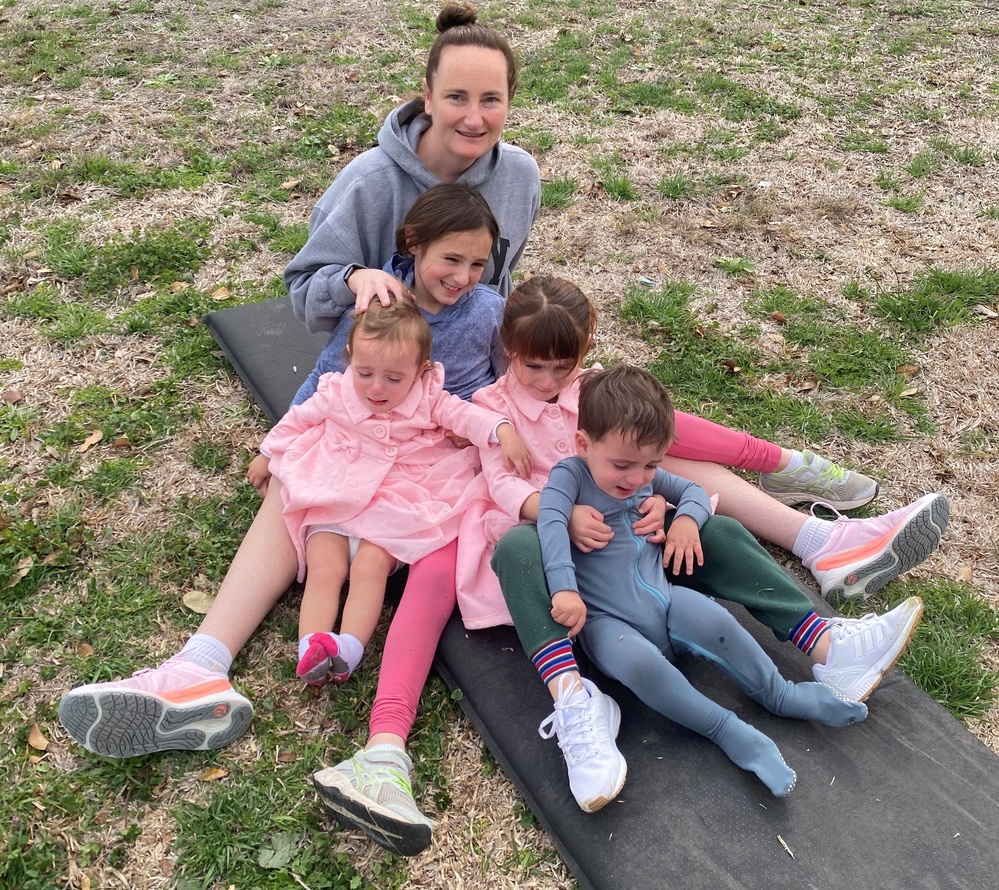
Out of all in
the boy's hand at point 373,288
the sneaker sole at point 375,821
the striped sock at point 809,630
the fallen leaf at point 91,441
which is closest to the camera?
the sneaker sole at point 375,821

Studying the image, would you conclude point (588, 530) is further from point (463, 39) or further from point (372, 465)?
point (463, 39)

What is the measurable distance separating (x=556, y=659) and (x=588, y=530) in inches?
15.5

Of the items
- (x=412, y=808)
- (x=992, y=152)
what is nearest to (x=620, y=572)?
(x=412, y=808)

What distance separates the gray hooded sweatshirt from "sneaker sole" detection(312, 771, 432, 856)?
5.43 feet

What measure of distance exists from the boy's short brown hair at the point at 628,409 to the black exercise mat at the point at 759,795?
2.54ft

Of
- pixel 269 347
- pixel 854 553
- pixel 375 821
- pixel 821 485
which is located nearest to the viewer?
pixel 375 821

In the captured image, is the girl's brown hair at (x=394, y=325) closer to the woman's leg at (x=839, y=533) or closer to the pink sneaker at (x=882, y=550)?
the woman's leg at (x=839, y=533)

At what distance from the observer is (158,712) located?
2.42 m

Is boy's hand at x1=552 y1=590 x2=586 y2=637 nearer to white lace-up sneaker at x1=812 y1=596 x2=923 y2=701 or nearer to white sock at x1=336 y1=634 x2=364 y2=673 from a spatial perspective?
white sock at x1=336 y1=634 x2=364 y2=673

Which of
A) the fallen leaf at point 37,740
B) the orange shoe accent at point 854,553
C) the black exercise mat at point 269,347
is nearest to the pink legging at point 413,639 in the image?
the fallen leaf at point 37,740

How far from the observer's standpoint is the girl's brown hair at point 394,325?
2820 mm

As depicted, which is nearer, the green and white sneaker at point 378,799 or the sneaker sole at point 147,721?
the green and white sneaker at point 378,799

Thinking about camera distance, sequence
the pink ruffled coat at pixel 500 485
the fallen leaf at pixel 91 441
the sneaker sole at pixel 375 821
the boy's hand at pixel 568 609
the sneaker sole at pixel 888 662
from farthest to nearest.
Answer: the fallen leaf at pixel 91 441 < the pink ruffled coat at pixel 500 485 < the sneaker sole at pixel 888 662 < the boy's hand at pixel 568 609 < the sneaker sole at pixel 375 821

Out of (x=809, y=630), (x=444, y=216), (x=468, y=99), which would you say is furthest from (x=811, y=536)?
(x=468, y=99)
